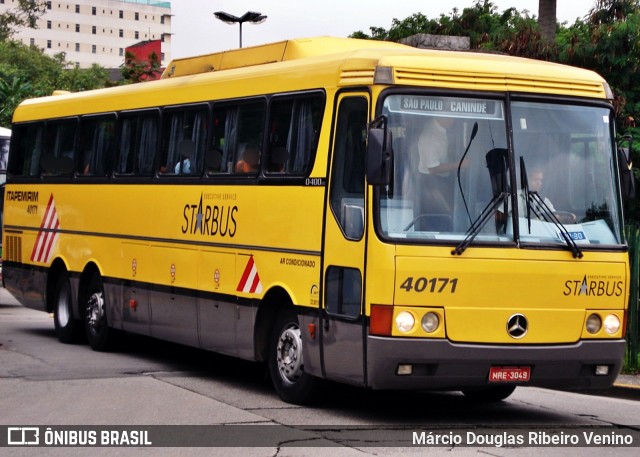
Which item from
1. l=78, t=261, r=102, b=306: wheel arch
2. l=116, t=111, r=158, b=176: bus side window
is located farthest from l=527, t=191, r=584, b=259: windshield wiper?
l=78, t=261, r=102, b=306: wheel arch

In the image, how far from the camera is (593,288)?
11.9 m

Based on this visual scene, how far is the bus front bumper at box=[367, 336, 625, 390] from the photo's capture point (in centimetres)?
1125

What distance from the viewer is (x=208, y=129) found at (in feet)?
49.5

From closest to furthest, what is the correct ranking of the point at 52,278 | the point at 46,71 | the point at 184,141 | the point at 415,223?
the point at 415,223 → the point at 184,141 → the point at 52,278 → the point at 46,71

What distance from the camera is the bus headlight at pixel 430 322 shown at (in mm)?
11297

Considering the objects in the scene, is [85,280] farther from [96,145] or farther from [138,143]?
[138,143]

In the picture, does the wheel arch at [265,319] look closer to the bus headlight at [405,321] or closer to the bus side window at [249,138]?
the bus side window at [249,138]

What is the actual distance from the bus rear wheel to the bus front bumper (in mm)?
7057

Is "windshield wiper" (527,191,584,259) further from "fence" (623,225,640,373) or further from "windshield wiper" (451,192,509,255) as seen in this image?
"fence" (623,225,640,373)

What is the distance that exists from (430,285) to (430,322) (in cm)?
31

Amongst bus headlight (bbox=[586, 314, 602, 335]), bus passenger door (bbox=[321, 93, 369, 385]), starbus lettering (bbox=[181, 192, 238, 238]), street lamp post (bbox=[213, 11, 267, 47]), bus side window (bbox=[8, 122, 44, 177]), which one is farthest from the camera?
street lamp post (bbox=[213, 11, 267, 47])

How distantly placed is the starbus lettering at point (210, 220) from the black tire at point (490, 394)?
293 centimetres

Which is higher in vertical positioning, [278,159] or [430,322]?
[278,159]

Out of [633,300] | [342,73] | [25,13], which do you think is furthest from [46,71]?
[342,73]
